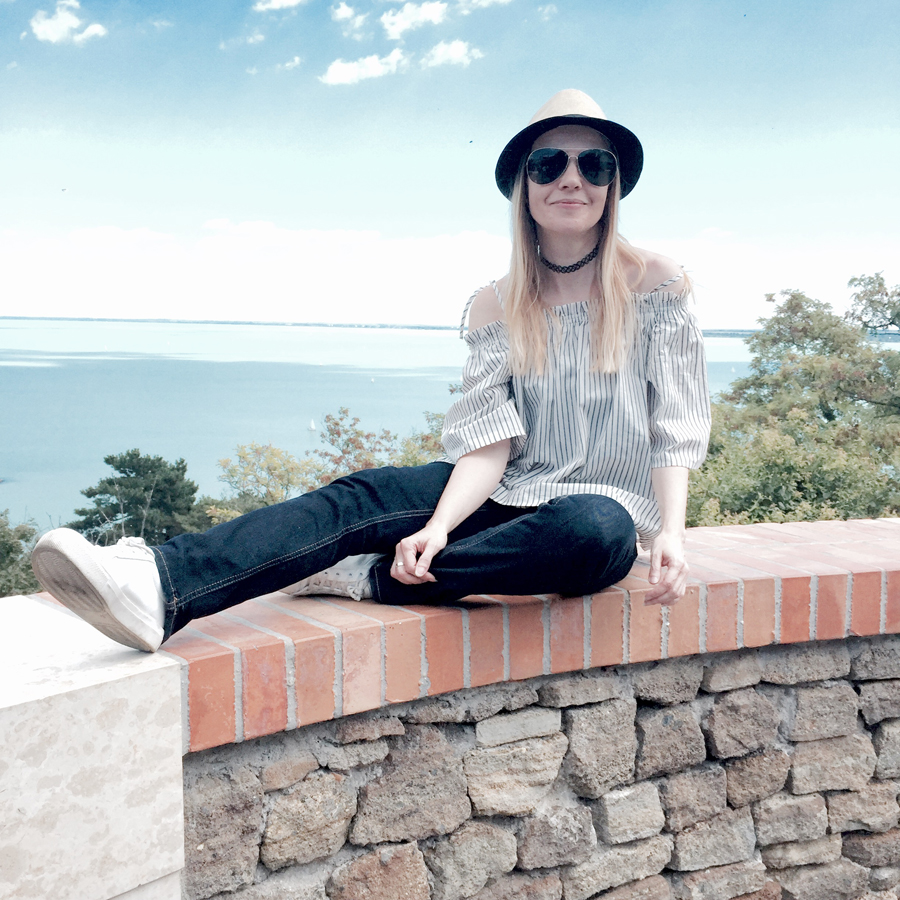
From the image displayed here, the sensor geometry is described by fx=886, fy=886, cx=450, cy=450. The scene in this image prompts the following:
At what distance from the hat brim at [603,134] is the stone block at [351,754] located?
4.54 feet

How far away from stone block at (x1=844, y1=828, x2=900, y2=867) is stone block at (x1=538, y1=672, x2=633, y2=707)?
2.69 feet

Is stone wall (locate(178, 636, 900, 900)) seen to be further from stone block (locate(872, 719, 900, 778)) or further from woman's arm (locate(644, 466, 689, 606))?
woman's arm (locate(644, 466, 689, 606))

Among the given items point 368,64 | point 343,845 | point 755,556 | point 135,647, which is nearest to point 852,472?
point 755,556

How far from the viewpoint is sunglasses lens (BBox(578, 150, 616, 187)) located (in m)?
2.04

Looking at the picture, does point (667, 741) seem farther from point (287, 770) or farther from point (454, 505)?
point (287, 770)

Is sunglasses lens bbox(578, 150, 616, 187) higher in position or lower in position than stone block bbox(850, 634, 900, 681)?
higher

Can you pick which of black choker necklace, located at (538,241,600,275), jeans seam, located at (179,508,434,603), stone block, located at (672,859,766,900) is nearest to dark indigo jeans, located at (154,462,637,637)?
jeans seam, located at (179,508,434,603)

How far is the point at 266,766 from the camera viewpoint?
1.55 metres

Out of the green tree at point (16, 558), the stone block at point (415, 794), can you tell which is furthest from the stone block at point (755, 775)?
the green tree at point (16, 558)

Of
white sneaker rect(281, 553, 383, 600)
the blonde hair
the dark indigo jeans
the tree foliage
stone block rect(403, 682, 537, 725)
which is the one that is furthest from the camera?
the tree foliage

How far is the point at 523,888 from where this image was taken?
6.09ft

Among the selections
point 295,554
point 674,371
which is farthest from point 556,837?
point 674,371

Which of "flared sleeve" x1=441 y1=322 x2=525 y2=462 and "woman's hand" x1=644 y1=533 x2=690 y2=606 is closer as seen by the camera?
"woman's hand" x1=644 y1=533 x2=690 y2=606

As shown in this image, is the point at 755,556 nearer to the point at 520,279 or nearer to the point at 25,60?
the point at 520,279
